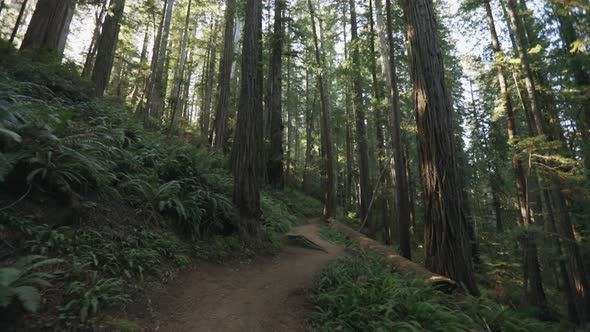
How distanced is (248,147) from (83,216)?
332cm

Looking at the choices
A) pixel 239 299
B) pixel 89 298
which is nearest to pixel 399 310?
pixel 239 299

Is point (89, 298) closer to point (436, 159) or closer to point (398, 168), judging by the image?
point (436, 159)

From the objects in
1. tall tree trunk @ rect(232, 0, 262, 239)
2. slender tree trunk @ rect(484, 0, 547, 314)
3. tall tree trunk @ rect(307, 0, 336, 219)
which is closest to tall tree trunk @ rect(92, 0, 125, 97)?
tall tree trunk @ rect(232, 0, 262, 239)

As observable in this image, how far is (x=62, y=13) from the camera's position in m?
8.02

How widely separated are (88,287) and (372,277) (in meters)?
4.15

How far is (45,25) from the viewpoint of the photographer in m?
7.84

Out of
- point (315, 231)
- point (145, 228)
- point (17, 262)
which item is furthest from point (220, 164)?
point (17, 262)

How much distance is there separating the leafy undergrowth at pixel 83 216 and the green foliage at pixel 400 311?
7.83ft

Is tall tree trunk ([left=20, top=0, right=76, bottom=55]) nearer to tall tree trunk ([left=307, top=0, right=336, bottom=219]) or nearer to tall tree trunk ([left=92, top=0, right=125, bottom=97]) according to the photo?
tall tree trunk ([left=92, top=0, right=125, bottom=97])

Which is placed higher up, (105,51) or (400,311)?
(105,51)

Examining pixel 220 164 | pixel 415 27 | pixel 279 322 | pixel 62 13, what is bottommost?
pixel 279 322

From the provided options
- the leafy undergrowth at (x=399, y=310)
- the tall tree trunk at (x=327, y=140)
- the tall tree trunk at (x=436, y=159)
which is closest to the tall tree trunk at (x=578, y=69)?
the tall tree trunk at (x=436, y=159)

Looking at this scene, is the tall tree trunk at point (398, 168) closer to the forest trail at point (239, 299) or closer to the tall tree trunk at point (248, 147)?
the forest trail at point (239, 299)

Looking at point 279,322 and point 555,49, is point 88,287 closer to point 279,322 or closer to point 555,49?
point 279,322
